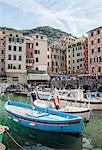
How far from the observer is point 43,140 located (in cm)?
1836

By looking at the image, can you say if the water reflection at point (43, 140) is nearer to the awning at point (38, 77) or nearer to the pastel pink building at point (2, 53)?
the awning at point (38, 77)

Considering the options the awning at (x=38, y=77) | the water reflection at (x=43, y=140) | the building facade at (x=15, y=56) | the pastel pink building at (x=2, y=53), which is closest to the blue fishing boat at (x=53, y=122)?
the water reflection at (x=43, y=140)

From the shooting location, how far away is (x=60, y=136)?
62.1ft

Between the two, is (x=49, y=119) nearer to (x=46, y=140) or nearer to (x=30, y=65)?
(x=46, y=140)

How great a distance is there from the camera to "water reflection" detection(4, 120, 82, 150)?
669 inches

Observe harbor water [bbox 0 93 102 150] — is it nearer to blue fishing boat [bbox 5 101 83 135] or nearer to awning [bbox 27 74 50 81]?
blue fishing boat [bbox 5 101 83 135]

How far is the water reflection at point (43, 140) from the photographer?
17000mm

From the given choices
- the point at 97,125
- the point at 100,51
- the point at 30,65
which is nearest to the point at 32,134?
the point at 97,125

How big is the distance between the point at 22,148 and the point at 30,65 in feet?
202

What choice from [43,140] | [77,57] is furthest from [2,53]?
[43,140]

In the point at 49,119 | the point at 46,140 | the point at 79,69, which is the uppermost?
the point at 79,69

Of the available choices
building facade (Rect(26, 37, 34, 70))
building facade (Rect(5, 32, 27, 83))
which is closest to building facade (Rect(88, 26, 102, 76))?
building facade (Rect(26, 37, 34, 70))

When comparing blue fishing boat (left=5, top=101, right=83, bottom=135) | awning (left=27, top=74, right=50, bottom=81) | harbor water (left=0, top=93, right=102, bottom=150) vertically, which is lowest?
harbor water (left=0, top=93, right=102, bottom=150)

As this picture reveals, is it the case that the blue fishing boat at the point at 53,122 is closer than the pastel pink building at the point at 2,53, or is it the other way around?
the blue fishing boat at the point at 53,122
